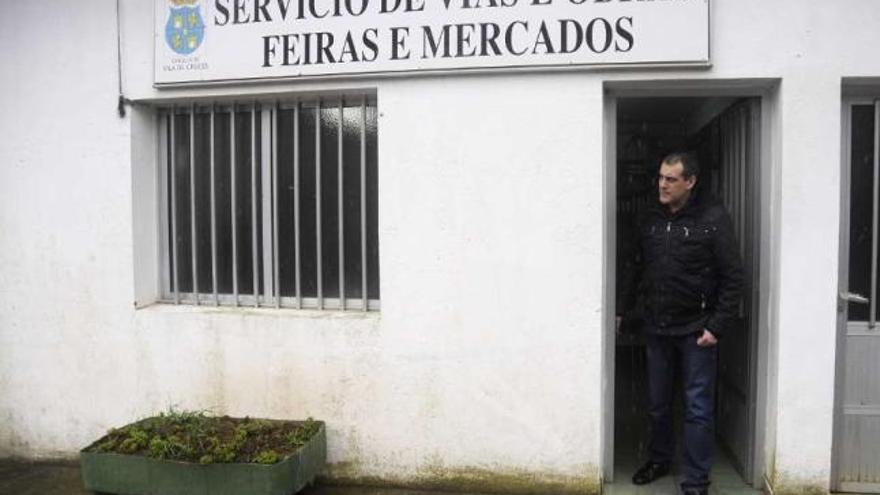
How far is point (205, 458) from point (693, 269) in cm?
281

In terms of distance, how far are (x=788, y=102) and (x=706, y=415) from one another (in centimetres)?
174

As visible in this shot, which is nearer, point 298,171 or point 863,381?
point 863,381

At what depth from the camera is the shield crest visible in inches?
169

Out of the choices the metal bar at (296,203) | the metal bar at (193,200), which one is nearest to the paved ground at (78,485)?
the metal bar at (296,203)

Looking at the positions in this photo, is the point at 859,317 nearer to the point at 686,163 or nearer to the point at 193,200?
the point at 686,163

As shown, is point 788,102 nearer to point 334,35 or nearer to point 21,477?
point 334,35

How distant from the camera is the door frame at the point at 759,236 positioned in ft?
12.9

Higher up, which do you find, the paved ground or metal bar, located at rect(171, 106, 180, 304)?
metal bar, located at rect(171, 106, 180, 304)

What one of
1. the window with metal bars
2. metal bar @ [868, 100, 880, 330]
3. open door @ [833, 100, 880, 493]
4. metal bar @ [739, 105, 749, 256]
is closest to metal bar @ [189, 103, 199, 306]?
the window with metal bars

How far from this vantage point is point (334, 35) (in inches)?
162

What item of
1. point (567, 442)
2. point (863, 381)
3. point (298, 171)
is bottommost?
point (567, 442)

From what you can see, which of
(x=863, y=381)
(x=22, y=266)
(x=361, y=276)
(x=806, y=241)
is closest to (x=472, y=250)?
(x=361, y=276)

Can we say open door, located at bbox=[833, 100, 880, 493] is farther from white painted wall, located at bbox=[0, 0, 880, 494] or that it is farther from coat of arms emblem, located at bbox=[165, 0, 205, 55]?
coat of arms emblem, located at bbox=[165, 0, 205, 55]

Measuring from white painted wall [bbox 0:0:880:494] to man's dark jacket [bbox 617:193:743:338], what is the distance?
0.31 metres
